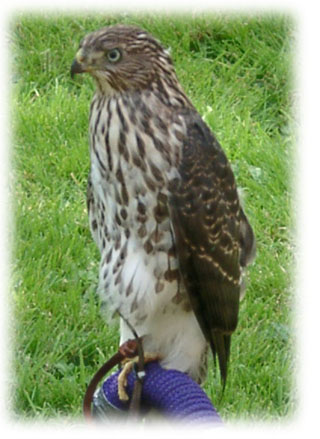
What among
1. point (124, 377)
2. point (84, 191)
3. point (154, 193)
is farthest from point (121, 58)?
point (84, 191)

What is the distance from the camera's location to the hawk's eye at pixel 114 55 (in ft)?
11.2

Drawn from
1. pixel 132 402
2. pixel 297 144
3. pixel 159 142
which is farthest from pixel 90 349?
pixel 297 144

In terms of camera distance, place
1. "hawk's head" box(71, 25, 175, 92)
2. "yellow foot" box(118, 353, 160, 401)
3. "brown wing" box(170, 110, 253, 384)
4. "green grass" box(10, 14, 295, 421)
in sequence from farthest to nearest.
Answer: "green grass" box(10, 14, 295, 421) → "yellow foot" box(118, 353, 160, 401) → "brown wing" box(170, 110, 253, 384) → "hawk's head" box(71, 25, 175, 92)

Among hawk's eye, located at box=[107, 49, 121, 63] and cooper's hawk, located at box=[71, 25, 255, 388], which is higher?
hawk's eye, located at box=[107, 49, 121, 63]

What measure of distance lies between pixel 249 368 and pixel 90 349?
70 centimetres

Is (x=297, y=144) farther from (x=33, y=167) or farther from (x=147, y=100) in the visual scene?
(x=147, y=100)

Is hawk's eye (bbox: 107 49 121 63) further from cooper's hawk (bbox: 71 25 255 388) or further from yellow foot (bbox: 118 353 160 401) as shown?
yellow foot (bbox: 118 353 160 401)

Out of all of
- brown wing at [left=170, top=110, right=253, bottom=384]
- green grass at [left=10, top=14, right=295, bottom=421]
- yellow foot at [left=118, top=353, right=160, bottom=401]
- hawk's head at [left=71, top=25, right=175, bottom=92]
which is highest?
hawk's head at [left=71, top=25, right=175, bottom=92]

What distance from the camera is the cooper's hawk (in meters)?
3.46

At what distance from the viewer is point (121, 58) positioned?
3.42 metres

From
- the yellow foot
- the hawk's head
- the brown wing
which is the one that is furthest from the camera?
the yellow foot

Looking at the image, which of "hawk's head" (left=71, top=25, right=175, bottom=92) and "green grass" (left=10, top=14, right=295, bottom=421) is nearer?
"hawk's head" (left=71, top=25, right=175, bottom=92)

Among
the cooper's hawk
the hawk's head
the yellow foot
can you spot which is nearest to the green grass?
the yellow foot

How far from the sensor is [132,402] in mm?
3504
